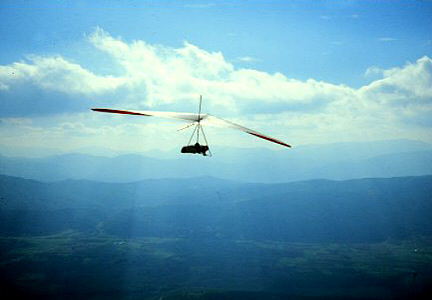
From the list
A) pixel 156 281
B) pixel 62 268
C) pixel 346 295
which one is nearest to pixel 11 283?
pixel 62 268

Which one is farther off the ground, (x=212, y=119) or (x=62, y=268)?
(x=212, y=119)

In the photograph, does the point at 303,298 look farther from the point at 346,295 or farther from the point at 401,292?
the point at 401,292

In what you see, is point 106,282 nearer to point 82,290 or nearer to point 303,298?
point 82,290

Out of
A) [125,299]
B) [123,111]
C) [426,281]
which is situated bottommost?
[125,299]

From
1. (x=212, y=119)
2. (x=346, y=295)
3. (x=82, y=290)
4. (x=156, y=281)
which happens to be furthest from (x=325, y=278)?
(x=212, y=119)

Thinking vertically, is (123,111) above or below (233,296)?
above

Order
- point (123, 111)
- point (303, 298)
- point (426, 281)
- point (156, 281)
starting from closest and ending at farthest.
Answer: point (123, 111), point (303, 298), point (426, 281), point (156, 281)

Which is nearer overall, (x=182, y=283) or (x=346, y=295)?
(x=346, y=295)

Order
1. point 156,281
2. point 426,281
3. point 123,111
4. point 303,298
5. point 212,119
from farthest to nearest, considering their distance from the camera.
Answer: point 156,281
point 426,281
point 303,298
point 212,119
point 123,111

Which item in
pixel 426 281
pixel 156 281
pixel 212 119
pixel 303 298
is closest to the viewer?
pixel 212 119
